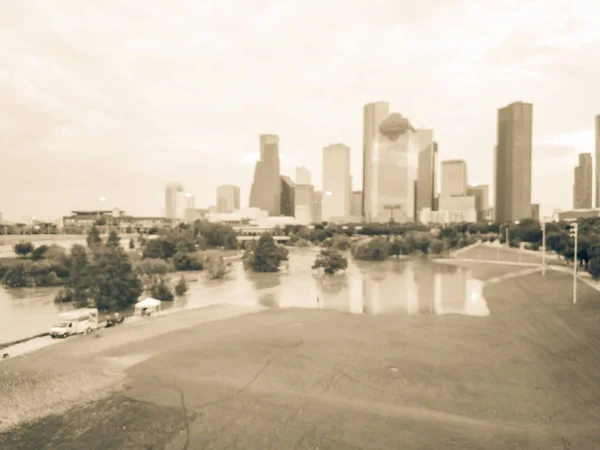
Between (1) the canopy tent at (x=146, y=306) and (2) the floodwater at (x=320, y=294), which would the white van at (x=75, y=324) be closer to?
(2) the floodwater at (x=320, y=294)

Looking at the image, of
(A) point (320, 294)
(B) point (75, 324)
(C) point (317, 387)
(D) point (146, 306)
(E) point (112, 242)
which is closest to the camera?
(C) point (317, 387)

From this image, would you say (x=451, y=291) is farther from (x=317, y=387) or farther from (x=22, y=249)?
(x=22, y=249)

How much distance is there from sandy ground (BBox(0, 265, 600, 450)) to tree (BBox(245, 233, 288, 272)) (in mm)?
37309

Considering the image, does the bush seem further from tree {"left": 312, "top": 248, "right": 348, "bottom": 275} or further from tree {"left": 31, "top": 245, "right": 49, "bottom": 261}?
tree {"left": 31, "top": 245, "right": 49, "bottom": 261}

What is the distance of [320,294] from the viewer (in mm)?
42031

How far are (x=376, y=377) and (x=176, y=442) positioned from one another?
8.87m

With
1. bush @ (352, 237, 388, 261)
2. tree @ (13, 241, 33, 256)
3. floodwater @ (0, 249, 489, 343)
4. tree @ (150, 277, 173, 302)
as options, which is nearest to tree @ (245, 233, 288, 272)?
floodwater @ (0, 249, 489, 343)

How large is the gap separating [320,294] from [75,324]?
79.0 ft

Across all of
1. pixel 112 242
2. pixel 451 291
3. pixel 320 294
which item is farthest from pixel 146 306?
pixel 451 291

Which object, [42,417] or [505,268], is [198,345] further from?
[505,268]

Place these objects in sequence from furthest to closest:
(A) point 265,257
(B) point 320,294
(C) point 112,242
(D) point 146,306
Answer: (A) point 265,257 < (B) point 320,294 < (C) point 112,242 < (D) point 146,306

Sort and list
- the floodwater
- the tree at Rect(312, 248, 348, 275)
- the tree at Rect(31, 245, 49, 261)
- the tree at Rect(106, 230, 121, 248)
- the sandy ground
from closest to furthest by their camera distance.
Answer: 1. the sandy ground
2. the floodwater
3. the tree at Rect(106, 230, 121, 248)
4. the tree at Rect(312, 248, 348, 275)
5. the tree at Rect(31, 245, 49, 261)

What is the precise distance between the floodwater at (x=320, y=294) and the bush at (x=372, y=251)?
56.4 ft

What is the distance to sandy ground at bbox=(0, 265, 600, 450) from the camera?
12.4 metres
